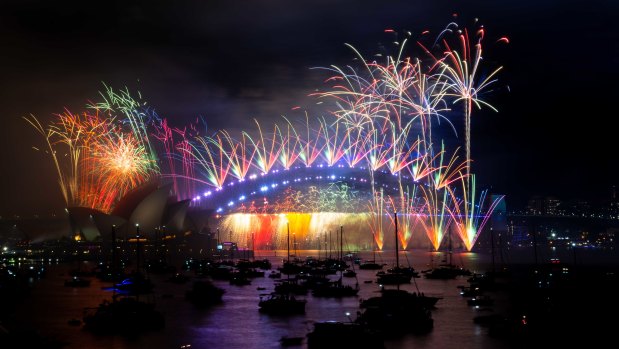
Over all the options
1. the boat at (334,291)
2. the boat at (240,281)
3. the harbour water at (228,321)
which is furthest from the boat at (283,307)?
the boat at (240,281)

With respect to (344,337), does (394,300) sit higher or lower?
higher

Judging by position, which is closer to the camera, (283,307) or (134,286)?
(283,307)

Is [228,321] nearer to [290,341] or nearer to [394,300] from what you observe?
[290,341]

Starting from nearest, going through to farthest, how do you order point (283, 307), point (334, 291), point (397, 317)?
point (397, 317) < point (283, 307) < point (334, 291)

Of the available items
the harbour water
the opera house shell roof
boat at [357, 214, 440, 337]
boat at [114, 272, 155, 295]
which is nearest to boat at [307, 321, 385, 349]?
the harbour water

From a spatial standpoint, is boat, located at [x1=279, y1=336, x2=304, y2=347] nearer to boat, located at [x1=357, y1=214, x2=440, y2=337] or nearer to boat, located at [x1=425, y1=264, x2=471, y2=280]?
boat, located at [x1=357, y1=214, x2=440, y2=337]

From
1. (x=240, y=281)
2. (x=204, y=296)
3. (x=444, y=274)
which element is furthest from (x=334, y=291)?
(x=444, y=274)
